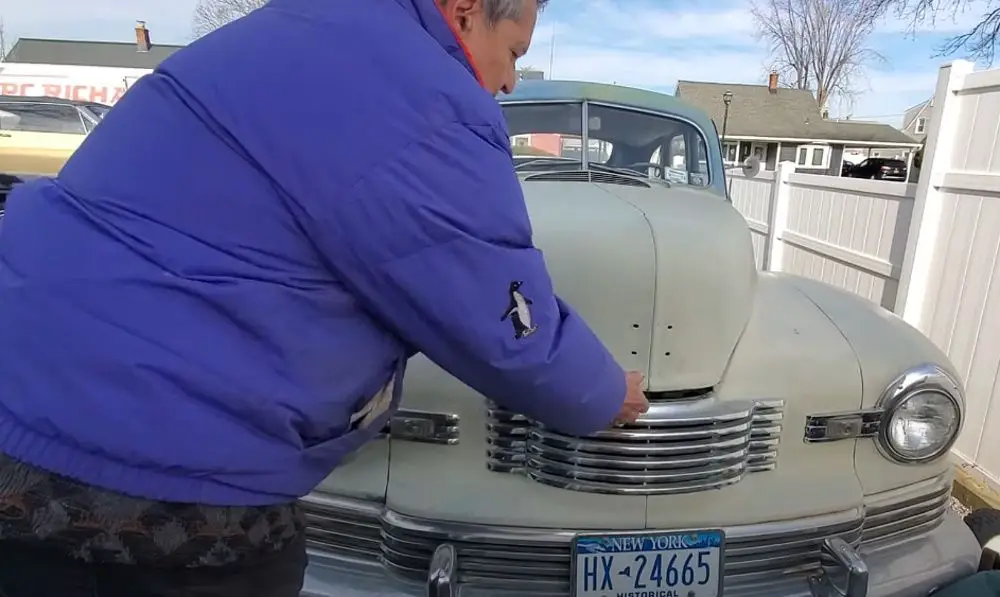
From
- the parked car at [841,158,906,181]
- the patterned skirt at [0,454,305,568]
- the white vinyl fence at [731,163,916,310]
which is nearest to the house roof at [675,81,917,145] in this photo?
the parked car at [841,158,906,181]

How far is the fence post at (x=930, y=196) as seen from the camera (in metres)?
4.39

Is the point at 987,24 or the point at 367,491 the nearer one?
the point at 367,491

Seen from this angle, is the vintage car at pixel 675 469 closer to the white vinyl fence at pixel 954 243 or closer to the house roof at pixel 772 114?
the white vinyl fence at pixel 954 243

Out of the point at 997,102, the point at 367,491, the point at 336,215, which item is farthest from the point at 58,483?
the point at 997,102

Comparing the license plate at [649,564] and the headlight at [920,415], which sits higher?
the headlight at [920,415]

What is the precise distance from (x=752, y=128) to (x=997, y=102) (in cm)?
3420

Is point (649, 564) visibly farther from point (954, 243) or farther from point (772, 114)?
point (772, 114)

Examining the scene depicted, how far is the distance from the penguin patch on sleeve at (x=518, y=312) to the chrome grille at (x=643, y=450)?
86 centimetres

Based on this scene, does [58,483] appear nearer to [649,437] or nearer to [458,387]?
[458,387]

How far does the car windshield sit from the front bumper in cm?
181

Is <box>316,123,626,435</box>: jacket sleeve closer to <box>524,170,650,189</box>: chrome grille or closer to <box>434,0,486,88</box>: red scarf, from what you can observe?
<box>434,0,486,88</box>: red scarf

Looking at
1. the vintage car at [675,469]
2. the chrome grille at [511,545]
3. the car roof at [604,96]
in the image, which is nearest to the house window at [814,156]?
the car roof at [604,96]

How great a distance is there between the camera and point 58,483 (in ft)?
3.27

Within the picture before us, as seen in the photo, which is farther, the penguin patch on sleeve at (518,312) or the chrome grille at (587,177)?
the chrome grille at (587,177)
